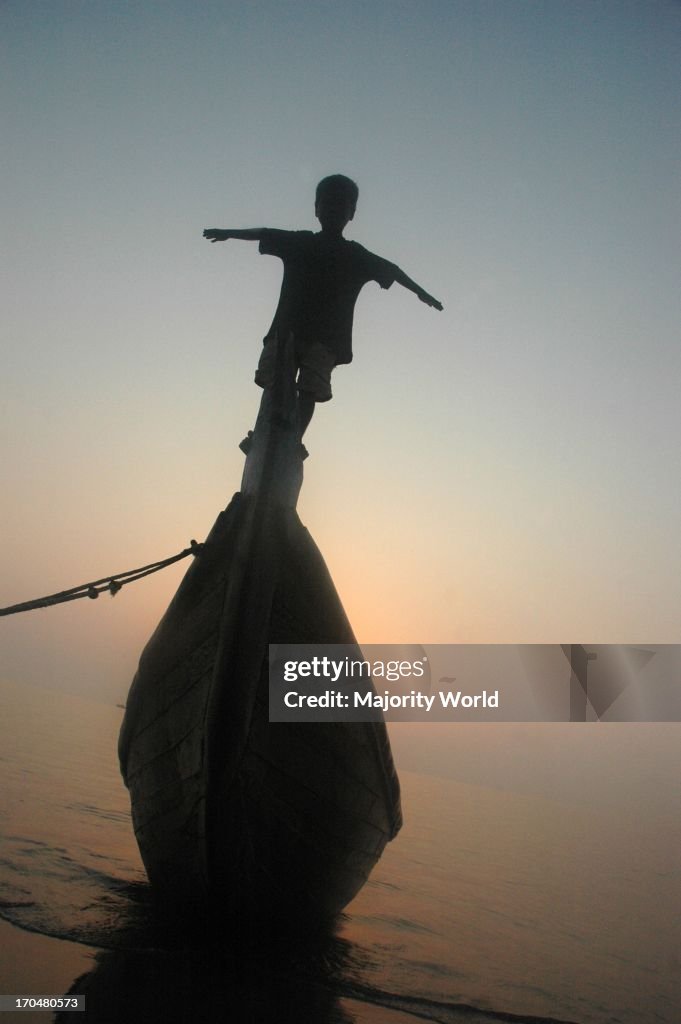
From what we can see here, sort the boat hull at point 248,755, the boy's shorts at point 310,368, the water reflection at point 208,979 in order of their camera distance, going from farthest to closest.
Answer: the boy's shorts at point 310,368 → the boat hull at point 248,755 → the water reflection at point 208,979

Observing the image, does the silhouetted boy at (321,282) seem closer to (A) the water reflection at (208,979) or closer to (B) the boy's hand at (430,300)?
(B) the boy's hand at (430,300)

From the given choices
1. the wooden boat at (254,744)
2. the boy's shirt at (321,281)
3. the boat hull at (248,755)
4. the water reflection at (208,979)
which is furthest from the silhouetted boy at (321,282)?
the water reflection at (208,979)

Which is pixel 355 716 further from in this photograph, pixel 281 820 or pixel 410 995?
pixel 410 995

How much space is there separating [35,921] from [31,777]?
33.1 feet

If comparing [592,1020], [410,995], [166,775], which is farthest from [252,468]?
[592,1020]

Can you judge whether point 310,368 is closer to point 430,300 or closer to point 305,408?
point 305,408

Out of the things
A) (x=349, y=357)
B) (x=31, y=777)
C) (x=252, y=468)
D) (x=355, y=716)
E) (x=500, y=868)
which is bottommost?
(x=500, y=868)

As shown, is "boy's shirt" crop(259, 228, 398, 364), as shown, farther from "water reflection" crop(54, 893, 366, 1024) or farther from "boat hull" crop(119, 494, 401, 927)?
"water reflection" crop(54, 893, 366, 1024)

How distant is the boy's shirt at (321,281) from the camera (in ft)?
16.4

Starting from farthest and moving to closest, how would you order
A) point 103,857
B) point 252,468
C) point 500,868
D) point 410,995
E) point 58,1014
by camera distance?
point 500,868
point 103,857
point 252,468
point 410,995
point 58,1014

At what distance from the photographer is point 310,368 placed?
197 inches

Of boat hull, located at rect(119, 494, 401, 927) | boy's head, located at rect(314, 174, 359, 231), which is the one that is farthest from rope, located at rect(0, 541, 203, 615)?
boy's head, located at rect(314, 174, 359, 231)

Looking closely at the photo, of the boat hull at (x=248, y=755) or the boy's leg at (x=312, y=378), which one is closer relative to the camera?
the boat hull at (x=248, y=755)

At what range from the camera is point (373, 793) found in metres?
4.66
